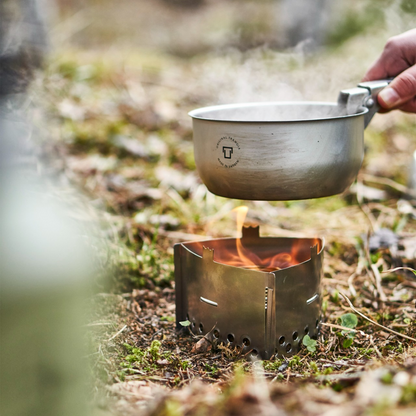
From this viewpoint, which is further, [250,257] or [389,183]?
[389,183]

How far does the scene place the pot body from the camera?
150 centimetres

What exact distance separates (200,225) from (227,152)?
155 centimetres

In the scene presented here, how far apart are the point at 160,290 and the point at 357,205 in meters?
1.80

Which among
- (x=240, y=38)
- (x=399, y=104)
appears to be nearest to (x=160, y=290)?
(x=399, y=104)

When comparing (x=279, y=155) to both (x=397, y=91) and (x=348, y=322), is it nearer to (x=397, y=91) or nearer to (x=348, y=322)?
(x=397, y=91)

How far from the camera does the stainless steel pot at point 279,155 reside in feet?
4.91

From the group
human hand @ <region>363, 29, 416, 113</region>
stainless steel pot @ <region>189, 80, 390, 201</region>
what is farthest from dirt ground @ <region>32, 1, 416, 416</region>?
human hand @ <region>363, 29, 416, 113</region>

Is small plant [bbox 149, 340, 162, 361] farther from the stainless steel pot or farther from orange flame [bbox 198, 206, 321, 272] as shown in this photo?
the stainless steel pot

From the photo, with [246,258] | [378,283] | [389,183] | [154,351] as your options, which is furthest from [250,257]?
[389,183]

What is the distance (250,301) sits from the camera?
1.67 metres

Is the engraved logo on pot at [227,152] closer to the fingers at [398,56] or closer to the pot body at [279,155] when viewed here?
the pot body at [279,155]

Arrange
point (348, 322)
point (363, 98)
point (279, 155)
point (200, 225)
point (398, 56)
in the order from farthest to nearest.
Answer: point (200, 225)
point (398, 56)
point (348, 322)
point (363, 98)
point (279, 155)

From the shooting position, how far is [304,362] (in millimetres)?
1666

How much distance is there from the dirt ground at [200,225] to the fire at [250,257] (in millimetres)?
309
